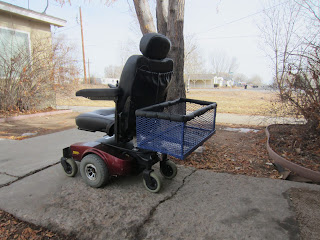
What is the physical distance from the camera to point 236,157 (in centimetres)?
377

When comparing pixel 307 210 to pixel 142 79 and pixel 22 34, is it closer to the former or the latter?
pixel 142 79

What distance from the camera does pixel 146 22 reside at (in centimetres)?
564

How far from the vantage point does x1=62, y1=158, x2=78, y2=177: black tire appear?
2835 mm

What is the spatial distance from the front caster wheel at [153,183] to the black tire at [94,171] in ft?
1.56

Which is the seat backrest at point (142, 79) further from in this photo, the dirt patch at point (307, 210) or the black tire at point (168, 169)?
the dirt patch at point (307, 210)

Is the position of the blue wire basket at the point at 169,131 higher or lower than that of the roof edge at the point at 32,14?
lower

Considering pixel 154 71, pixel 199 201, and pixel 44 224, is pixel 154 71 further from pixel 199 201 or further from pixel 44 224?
pixel 44 224

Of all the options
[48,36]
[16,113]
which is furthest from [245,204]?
[48,36]

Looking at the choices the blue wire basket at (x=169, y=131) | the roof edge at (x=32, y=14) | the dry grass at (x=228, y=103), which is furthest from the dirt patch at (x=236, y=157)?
the roof edge at (x=32, y=14)

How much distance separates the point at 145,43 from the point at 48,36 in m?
8.27

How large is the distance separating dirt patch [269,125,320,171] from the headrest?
2.50m

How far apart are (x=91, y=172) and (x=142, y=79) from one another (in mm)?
1282

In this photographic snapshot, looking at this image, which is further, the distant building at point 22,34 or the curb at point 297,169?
the distant building at point 22,34

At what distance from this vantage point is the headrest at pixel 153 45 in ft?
Answer: 7.66
